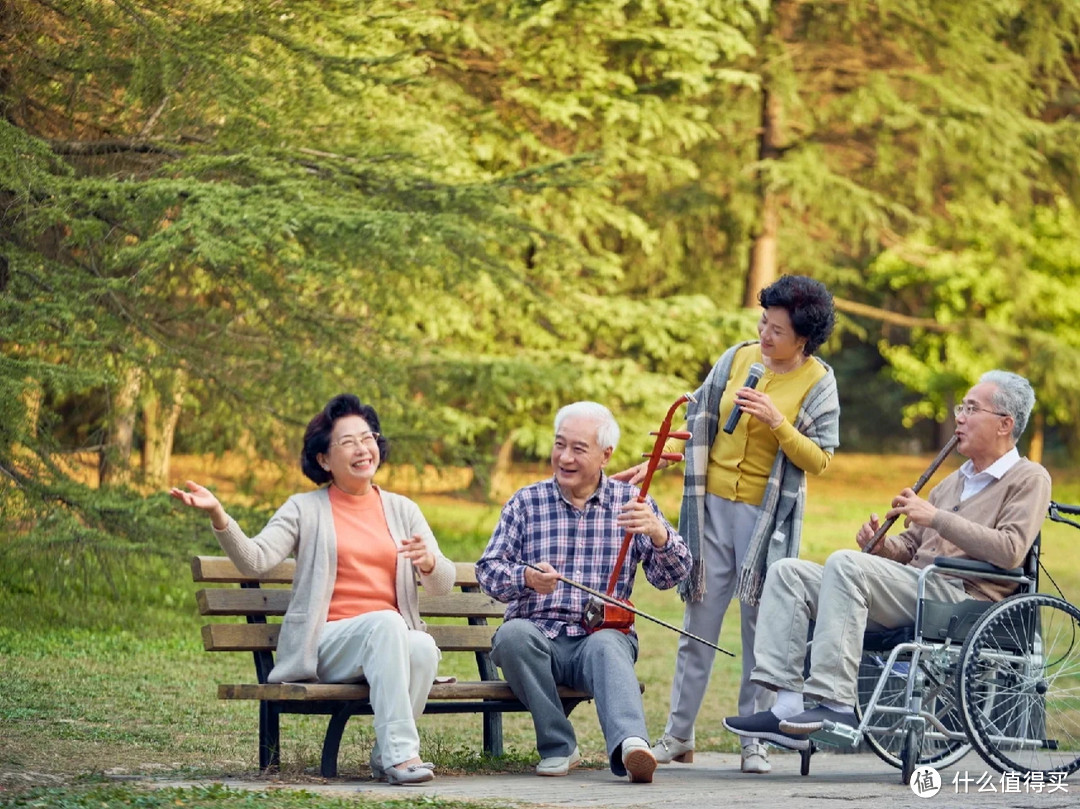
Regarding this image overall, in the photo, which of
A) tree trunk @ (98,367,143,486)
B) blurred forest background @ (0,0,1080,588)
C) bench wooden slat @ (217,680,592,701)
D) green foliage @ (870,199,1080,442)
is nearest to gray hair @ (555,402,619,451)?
bench wooden slat @ (217,680,592,701)

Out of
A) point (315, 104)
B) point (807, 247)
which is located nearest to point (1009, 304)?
point (807, 247)

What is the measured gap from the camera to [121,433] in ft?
35.6

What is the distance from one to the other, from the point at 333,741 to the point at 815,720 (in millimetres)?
1531

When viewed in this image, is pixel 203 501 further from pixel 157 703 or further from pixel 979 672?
pixel 157 703

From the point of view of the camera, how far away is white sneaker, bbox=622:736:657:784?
16.2 feet

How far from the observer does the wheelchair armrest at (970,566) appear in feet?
17.3

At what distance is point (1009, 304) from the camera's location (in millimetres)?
25266

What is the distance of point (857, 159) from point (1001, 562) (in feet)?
60.4

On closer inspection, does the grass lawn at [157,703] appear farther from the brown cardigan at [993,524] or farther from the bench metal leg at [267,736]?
the brown cardigan at [993,524]

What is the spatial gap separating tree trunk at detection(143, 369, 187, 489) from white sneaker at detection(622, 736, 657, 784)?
5.89 metres

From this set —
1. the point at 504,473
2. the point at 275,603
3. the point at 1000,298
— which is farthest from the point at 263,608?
the point at 1000,298

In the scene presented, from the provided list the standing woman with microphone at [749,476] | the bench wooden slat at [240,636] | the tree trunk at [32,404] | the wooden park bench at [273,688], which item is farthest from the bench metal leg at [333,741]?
the tree trunk at [32,404]

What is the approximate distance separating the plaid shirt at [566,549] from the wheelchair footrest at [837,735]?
2.44ft

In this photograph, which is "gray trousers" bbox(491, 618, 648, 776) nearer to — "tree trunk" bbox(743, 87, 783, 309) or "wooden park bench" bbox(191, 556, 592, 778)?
"wooden park bench" bbox(191, 556, 592, 778)
